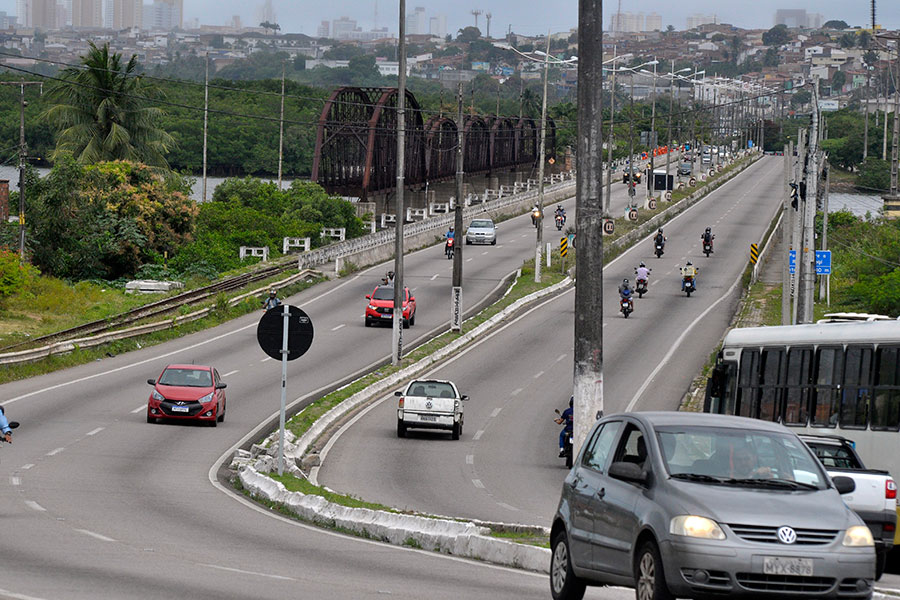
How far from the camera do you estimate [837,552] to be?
955 centimetres

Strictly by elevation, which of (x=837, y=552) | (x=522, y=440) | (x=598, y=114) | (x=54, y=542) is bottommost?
(x=522, y=440)

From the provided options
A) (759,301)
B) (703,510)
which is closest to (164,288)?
(759,301)

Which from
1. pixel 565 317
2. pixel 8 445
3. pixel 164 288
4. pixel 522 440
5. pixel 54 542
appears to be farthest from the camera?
pixel 164 288

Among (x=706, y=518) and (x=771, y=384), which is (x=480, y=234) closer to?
(x=771, y=384)

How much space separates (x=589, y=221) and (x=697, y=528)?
726 centimetres

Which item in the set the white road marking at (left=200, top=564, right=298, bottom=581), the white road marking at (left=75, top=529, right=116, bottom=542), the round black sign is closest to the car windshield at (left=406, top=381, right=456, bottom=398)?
the round black sign

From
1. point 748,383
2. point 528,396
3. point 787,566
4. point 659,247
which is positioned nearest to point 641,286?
point 659,247

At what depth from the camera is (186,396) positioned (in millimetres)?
33281

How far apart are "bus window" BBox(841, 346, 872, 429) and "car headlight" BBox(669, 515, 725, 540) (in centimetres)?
1187

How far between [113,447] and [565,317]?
31095 millimetres

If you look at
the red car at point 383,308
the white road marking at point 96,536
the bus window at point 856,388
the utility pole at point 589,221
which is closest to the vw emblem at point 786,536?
the utility pole at point 589,221

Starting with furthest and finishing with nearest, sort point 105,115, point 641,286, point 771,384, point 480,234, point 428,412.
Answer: point 105,115 → point 480,234 → point 641,286 → point 428,412 → point 771,384

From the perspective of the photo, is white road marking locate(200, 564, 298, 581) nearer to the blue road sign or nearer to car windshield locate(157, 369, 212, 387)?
car windshield locate(157, 369, 212, 387)

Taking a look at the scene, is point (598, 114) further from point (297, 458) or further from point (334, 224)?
point (334, 224)
